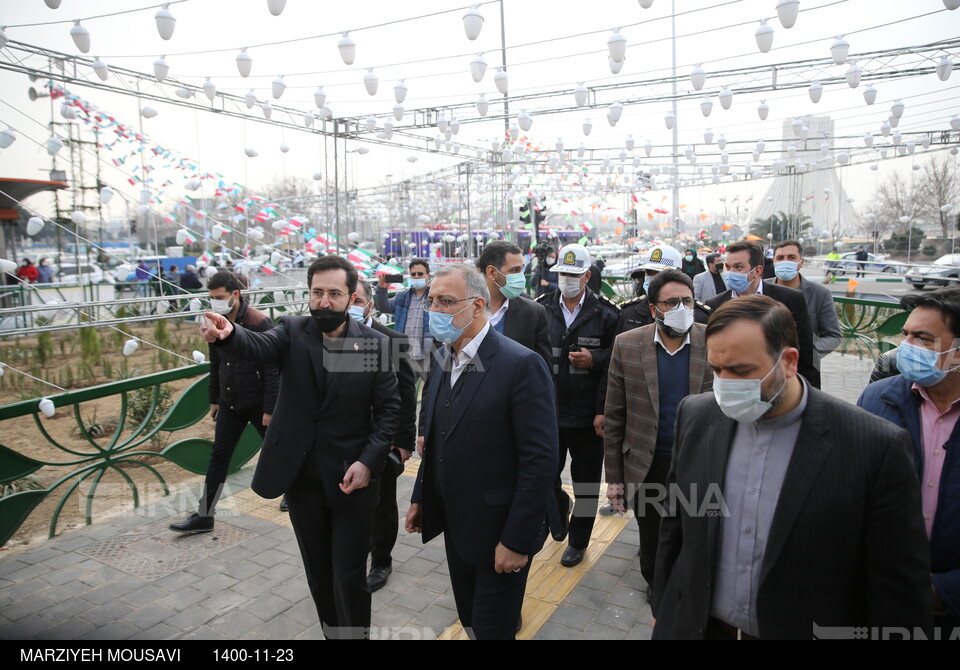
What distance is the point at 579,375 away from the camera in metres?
3.66

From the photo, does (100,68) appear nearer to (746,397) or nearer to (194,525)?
(194,525)

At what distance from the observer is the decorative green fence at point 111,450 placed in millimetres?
3533

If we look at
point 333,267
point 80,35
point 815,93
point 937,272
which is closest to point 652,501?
point 333,267

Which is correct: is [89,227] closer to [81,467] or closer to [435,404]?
[81,467]

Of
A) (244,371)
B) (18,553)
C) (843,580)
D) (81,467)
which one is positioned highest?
(244,371)

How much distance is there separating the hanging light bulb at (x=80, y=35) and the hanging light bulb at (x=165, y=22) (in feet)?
4.16

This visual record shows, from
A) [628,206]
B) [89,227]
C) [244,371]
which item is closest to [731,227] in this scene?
[628,206]

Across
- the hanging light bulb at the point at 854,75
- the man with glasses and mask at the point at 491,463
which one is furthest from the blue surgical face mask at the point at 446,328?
the hanging light bulb at the point at 854,75

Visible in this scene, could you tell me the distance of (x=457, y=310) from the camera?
2.37 meters

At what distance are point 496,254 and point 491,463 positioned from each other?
5.99 ft

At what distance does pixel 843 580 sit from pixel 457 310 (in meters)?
1.52

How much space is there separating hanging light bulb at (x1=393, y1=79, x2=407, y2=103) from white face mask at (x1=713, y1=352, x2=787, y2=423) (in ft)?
31.7

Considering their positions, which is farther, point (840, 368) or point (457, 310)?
point (840, 368)

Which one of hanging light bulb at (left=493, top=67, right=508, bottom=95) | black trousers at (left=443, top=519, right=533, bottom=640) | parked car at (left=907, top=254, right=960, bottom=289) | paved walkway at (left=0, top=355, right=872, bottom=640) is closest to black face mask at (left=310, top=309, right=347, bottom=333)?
black trousers at (left=443, top=519, right=533, bottom=640)
